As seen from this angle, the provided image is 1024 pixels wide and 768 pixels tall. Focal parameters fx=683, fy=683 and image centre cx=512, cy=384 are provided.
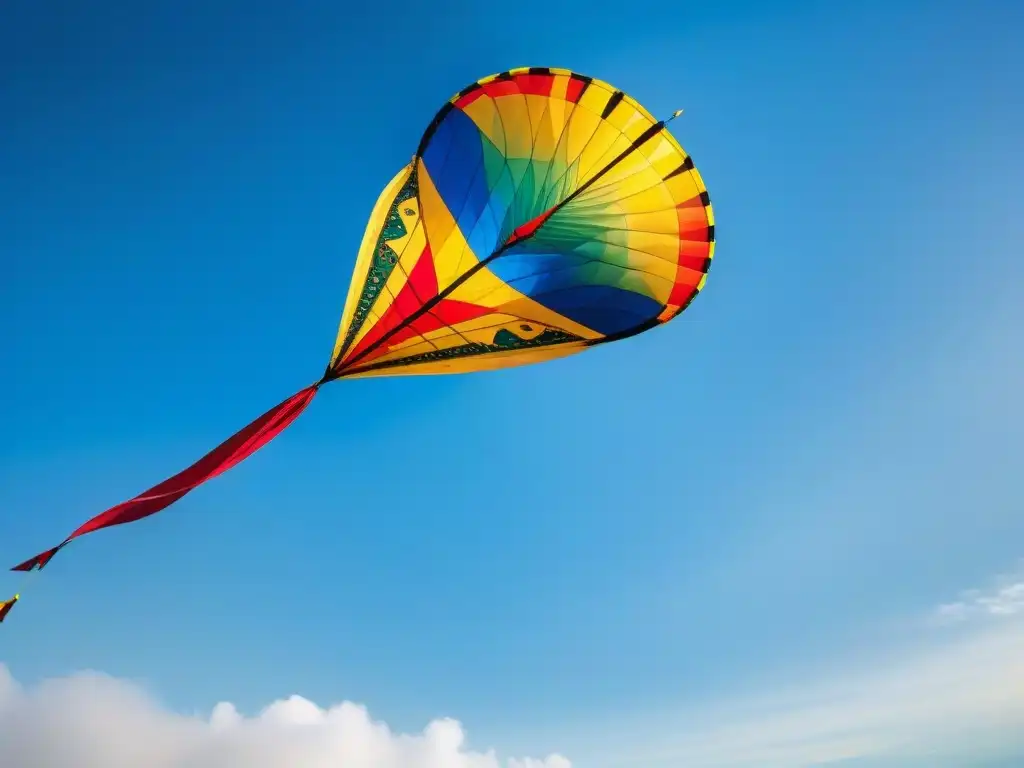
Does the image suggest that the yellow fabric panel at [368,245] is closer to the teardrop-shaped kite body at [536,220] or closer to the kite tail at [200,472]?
the teardrop-shaped kite body at [536,220]

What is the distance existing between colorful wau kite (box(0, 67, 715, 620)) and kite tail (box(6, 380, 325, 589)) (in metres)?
2.60

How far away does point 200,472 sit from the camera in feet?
24.8

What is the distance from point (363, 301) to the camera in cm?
1020

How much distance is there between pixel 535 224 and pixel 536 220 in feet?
0.25

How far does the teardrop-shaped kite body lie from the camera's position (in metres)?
10.9

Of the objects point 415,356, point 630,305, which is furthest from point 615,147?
point 415,356

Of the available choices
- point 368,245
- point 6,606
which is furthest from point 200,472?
point 368,245

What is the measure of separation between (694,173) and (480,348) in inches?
178

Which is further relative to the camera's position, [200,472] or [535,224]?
[535,224]

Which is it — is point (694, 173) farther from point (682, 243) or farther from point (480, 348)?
point (480, 348)

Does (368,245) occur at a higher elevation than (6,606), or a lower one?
higher

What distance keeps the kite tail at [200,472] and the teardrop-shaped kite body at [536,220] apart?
2.65 m

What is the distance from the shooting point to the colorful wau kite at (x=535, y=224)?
427 inches

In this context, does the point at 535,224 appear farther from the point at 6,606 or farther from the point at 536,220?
the point at 6,606
